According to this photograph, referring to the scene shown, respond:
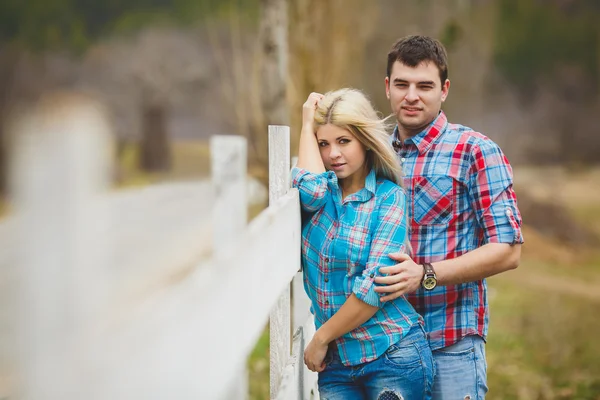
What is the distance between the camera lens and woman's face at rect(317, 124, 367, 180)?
1.89m

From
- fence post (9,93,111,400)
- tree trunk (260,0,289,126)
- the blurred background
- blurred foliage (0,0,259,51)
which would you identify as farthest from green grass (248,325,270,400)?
blurred foliage (0,0,259,51)

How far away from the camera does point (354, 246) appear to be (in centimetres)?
182

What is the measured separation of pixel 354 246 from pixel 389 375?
350 mm

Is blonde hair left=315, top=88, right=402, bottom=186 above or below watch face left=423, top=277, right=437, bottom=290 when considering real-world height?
above

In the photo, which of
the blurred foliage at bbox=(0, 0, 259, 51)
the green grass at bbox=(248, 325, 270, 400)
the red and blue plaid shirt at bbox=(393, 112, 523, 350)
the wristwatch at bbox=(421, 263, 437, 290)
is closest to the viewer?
the wristwatch at bbox=(421, 263, 437, 290)

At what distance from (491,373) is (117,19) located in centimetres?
885

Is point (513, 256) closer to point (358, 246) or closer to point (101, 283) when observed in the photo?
point (358, 246)

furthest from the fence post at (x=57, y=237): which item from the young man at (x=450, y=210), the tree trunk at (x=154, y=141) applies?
the tree trunk at (x=154, y=141)

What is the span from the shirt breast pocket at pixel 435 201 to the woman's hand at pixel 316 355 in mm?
516

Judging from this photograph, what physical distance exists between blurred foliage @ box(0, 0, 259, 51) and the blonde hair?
10139mm

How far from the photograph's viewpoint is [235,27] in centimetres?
1086

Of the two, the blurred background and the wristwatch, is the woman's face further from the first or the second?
the blurred background

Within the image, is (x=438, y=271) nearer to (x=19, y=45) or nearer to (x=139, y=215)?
(x=139, y=215)

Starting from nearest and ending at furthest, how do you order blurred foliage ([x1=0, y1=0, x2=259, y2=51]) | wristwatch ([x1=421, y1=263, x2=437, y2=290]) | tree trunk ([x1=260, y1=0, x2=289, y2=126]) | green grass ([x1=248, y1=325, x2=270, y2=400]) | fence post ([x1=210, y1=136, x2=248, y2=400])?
fence post ([x1=210, y1=136, x2=248, y2=400]) < wristwatch ([x1=421, y1=263, x2=437, y2=290]) < green grass ([x1=248, y1=325, x2=270, y2=400]) < tree trunk ([x1=260, y1=0, x2=289, y2=126]) < blurred foliage ([x1=0, y1=0, x2=259, y2=51])
